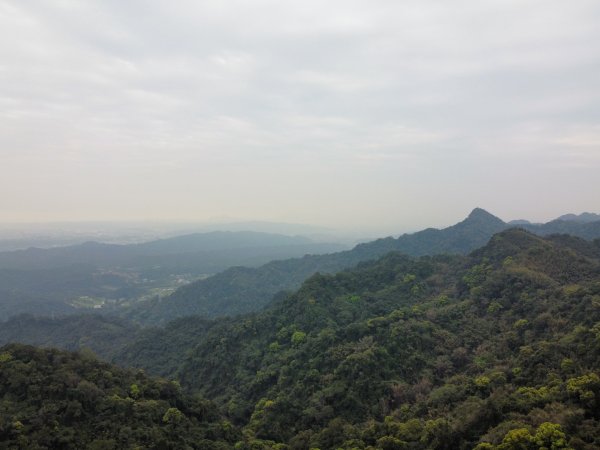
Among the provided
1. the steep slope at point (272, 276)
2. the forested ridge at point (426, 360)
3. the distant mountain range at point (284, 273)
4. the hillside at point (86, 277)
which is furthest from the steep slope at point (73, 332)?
the hillside at point (86, 277)

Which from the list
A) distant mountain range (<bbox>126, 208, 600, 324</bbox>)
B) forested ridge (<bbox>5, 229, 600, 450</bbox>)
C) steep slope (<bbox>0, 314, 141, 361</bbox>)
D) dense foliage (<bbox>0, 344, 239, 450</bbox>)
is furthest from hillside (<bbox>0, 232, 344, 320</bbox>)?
dense foliage (<bbox>0, 344, 239, 450</bbox>)

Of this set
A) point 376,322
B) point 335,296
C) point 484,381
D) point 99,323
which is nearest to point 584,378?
point 484,381

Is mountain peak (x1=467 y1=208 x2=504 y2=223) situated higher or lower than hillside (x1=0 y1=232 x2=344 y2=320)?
higher

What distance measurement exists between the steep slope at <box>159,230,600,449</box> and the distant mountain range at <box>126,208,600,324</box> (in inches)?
1746

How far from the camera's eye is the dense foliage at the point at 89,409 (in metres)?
18.5

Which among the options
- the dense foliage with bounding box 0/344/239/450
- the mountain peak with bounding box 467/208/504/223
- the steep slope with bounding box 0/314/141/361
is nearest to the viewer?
the dense foliage with bounding box 0/344/239/450

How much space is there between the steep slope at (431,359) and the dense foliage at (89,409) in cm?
434

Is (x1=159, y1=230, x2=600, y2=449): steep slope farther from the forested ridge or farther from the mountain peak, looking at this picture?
the mountain peak

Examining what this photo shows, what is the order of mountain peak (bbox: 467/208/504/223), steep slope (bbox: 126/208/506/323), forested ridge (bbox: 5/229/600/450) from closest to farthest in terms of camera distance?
1. forested ridge (bbox: 5/229/600/450)
2. steep slope (bbox: 126/208/506/323)
3. mountain peak (bbox: 467/208/504/223)

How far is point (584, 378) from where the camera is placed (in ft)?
55.3

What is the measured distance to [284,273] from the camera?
11475 cm

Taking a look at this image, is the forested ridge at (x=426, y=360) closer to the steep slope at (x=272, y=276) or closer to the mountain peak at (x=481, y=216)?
the steep slope at (x=272, y=276)

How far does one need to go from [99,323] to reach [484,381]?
7406 centimetres

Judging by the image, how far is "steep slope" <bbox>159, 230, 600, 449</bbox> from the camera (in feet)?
58.3
